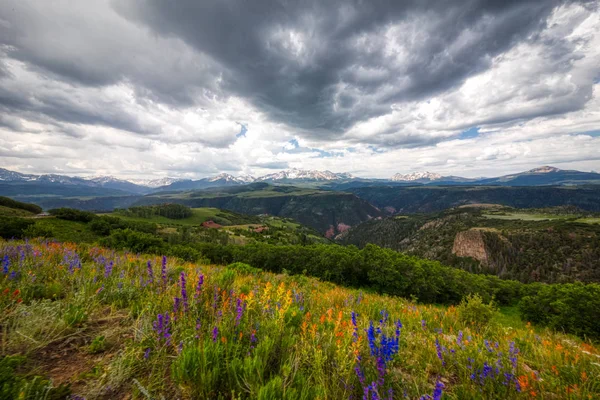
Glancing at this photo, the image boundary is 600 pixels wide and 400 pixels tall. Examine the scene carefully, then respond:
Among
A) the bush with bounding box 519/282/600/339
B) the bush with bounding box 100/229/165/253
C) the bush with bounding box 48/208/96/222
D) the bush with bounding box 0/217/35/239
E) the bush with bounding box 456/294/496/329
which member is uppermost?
the bush with bounding box 456/294/496/329

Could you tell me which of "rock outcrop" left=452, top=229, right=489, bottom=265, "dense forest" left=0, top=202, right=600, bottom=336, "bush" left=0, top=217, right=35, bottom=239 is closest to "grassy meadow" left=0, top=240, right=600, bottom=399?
"dense forest" left=0, top=202, right=600, bottom=336

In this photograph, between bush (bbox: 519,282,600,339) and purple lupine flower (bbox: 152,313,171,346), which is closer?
purple lupine flower (bbox: 152,313,171,346)

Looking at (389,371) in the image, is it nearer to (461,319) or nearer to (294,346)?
(294,346)

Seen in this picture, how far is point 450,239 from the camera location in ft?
575

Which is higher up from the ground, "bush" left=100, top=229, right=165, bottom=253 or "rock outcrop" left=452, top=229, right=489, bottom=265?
"bush" left=100, top=229, right=165, bottom=253

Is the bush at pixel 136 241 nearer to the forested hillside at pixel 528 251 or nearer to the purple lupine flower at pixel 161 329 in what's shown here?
the purple lupine flower at pixel 161 329

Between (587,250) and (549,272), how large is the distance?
2433 centimetres

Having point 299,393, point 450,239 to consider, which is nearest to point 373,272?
point 299,393

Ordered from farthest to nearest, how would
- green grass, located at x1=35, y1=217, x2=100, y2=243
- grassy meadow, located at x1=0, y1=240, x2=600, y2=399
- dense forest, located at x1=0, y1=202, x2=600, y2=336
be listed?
dense forest, located at x1=0, y1=202, x2=600, y2=336
green grass, located at x1=35, y1=217, x2=100, y2=243
grassy meadow, located at x1=0, y1=240, x2=600, y2=399

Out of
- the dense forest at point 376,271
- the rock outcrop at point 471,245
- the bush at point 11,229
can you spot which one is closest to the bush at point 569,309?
the dense forest at point 376,271

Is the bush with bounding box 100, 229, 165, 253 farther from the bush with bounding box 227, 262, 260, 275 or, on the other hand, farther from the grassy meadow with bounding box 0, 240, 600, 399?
the grassy meadow with bounding box 0, 240, 600, 399

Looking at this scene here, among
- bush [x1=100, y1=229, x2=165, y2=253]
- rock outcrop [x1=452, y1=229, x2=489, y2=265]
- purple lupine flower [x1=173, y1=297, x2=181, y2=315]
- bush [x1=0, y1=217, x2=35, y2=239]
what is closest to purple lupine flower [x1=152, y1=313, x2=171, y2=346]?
purple lupine flower [x1=173, y1=297, x2=181, y2=315]

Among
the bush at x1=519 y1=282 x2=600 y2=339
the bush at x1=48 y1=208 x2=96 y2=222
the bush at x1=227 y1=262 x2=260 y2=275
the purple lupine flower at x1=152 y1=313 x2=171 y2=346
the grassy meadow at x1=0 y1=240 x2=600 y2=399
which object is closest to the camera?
the grassy meadow at x1=0 y1=240 x2=600 y2=399

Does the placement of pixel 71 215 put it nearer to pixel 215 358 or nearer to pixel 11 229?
pixel 11 229
